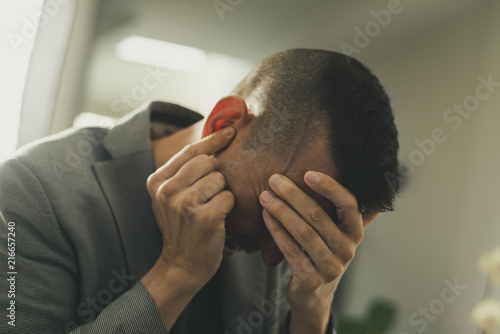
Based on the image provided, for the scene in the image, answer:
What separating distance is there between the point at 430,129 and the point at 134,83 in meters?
1.57

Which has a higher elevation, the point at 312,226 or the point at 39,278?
the point at 312,226

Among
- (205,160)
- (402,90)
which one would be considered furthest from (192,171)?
(402,90)

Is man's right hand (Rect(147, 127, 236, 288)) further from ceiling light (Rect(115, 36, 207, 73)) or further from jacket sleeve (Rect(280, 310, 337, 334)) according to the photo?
ceiling light (Rect(115, 36, 207, 73))

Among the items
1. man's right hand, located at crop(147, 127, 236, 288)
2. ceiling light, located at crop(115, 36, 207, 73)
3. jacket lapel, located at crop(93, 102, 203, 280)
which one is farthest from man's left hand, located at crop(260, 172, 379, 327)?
ceiling light, located at crop(115, 36, 207, 73)

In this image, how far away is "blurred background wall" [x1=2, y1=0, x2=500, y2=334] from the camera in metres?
1.44

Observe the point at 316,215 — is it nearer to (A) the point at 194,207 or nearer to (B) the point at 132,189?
(A) the point at 194,207

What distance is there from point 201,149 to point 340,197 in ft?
0.98

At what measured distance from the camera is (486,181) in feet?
4.54

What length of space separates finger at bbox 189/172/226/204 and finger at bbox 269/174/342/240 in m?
0.11

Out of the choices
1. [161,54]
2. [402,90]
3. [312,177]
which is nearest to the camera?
[312,177]

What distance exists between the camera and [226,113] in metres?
0.85

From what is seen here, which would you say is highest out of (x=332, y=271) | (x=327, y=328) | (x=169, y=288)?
(x=332, y=271)

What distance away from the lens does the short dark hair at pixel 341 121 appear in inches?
30.5

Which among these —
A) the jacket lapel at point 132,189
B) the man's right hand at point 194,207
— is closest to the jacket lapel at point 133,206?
the jacket lapel at point 132,189
